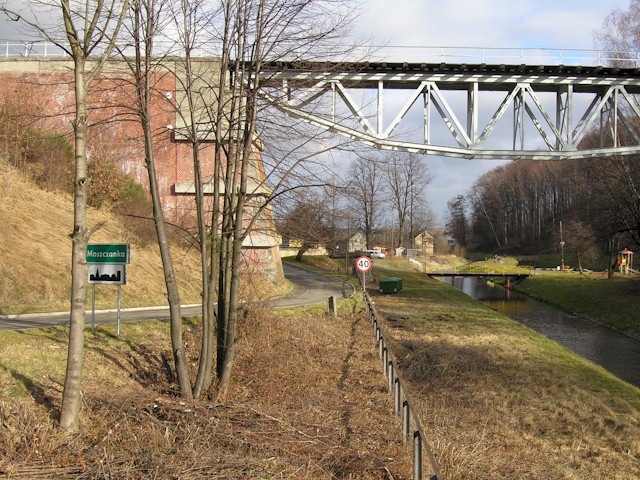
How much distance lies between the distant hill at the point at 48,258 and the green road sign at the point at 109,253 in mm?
1938

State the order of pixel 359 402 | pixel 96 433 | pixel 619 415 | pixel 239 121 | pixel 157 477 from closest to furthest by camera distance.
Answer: pixel 157 477 → pixel 96 433 → pixel 239 121 → pixel 359 402 → pixel 619 415

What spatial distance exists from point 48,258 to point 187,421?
469 inches

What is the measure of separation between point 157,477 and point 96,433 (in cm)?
156

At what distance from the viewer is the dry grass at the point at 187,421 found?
602cm

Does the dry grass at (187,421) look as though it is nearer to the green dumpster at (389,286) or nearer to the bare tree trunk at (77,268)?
the bare tree trunk at (77,268)

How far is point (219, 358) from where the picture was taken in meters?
10.2

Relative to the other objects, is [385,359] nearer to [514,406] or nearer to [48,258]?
[514,406]

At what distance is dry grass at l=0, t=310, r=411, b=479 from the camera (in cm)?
602

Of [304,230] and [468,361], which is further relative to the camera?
[468,361]

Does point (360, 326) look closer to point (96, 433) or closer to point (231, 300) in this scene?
point (231, 300)

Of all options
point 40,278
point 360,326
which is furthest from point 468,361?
point 40,278

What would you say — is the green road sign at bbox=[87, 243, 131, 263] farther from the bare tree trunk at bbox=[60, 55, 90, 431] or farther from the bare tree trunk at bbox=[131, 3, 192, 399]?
the bare tree trunk at bbox=[60, 55, 90, 431]

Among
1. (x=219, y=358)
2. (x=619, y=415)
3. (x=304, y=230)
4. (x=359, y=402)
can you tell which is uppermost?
(x=304, y=230)

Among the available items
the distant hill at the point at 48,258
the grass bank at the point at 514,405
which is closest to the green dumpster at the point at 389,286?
the grass bank at the point at 514,405
